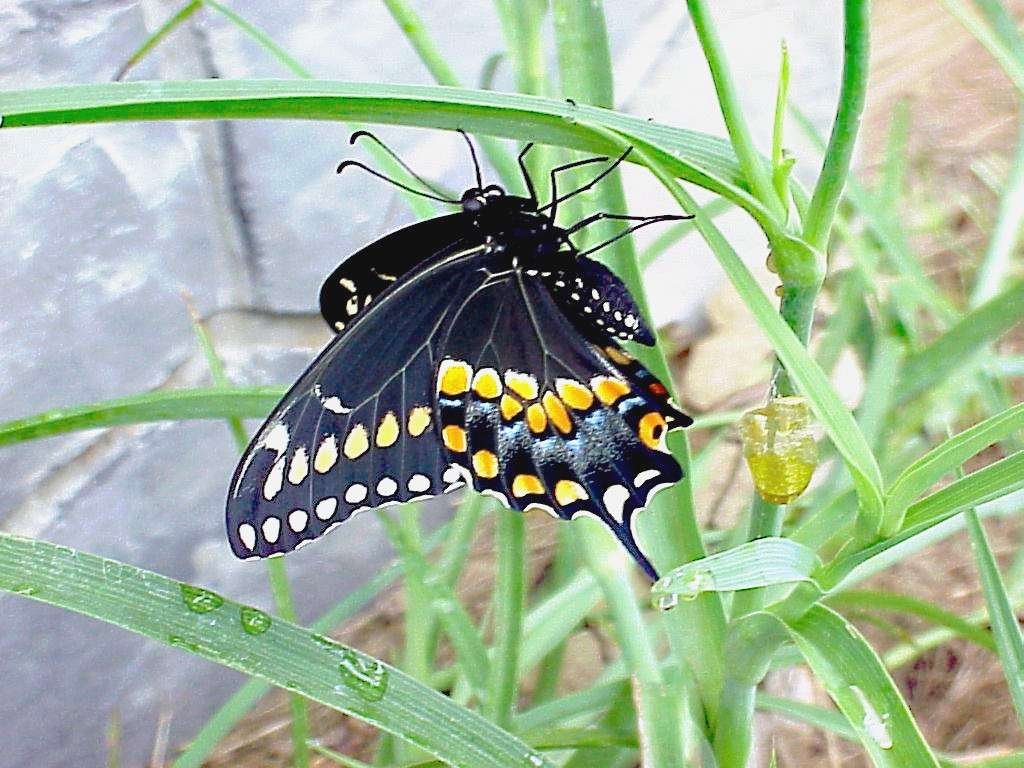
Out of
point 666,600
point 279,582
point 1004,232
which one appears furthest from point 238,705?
point 1004,232

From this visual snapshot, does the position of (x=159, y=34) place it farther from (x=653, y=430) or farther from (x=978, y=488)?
(x=978, y=488)

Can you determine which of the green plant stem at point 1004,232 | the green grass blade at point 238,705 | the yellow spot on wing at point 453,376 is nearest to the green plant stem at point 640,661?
the yellow spot on wing at point 453,376

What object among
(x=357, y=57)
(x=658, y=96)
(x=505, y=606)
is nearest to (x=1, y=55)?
(x=357, y=57)

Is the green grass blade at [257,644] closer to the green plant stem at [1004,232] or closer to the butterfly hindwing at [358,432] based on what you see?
the butterfly hindwing at [358,432]

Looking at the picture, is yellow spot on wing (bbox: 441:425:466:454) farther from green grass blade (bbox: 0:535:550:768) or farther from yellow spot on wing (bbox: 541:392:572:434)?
green grass blade (bbox: 0:535:550:768)

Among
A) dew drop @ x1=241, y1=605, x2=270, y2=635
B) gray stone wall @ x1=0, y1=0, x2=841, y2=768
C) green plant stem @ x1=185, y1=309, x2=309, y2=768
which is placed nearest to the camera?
dew drop @ x1=241, y1=605, x2=270, y2=635

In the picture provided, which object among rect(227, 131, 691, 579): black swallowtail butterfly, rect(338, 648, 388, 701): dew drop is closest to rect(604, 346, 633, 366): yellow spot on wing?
rect(227, 131, 691, 579): black swallowtail butterfly
